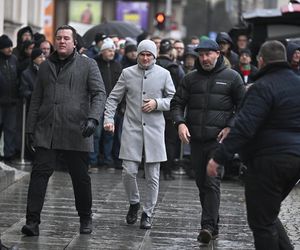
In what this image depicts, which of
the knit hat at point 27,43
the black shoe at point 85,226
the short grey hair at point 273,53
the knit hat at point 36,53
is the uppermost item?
the short grey hair at point 273,53

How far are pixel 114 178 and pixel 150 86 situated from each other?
4336mm

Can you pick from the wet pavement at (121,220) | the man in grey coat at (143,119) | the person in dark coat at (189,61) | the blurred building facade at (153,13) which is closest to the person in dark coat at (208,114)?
the wet pavement at (121,220)

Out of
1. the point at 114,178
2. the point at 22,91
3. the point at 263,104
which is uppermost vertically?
the point at 263,104

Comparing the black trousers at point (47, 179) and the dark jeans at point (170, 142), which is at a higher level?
the black trousers at point (47, 179)

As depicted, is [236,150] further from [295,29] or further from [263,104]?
[295,29]

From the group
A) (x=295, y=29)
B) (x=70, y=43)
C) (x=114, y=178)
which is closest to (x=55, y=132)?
(x=70, y=43)

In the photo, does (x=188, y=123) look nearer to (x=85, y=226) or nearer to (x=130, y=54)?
(x=85, y=226)

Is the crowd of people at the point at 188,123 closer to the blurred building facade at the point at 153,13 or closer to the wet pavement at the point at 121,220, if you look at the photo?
the wet pavement at the point at 121,220

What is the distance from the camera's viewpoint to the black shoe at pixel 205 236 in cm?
932

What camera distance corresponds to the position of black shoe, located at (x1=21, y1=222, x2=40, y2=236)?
923 centimetres

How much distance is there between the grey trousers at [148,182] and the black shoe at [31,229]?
4.26 ft

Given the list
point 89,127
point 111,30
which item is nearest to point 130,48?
point 111,30

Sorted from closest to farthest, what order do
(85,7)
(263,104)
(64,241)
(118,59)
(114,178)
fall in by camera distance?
(263,104) → (64,241) → (114,178) → (118,59) → (85,7)

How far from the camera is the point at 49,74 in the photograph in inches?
374
